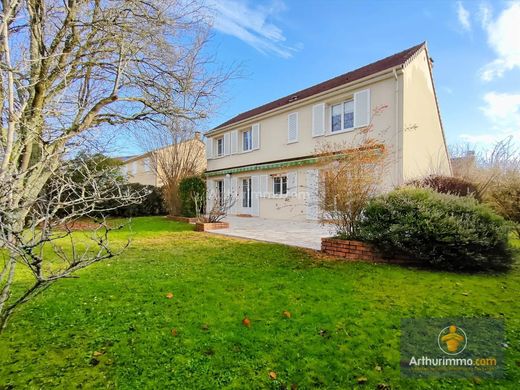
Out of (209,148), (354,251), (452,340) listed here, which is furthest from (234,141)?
(452,340)

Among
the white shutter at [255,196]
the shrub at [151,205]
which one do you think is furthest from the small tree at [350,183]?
the shrub at [151,205]

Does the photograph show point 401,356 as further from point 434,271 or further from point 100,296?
point 100,296

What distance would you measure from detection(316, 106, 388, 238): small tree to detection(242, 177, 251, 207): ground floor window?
1673 cm

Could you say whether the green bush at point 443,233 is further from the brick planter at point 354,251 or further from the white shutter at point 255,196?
the white shutter at point 255,196

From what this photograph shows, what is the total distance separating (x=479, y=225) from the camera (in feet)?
23.3

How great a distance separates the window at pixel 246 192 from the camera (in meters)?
25.9

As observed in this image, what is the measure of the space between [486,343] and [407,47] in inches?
825

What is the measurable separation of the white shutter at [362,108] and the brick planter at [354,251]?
34.3 feet

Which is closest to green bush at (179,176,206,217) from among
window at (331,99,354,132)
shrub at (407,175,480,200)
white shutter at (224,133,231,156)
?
white shutter at (224,133,231,156)

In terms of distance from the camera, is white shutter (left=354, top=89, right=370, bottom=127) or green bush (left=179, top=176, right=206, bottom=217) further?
green bush (left=179, top=176, right=206, bottom=217)

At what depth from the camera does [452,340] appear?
3.86m

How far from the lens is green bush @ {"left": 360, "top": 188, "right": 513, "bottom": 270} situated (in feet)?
22.9

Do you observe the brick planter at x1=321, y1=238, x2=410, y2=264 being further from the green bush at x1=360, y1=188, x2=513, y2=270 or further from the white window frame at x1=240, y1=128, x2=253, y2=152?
the white window frame at x1=240, y1=128, x2=253, y2=152

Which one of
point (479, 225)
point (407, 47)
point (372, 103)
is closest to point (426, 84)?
point (407, 47)
